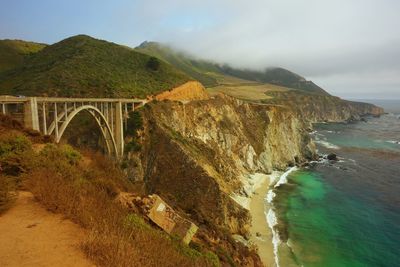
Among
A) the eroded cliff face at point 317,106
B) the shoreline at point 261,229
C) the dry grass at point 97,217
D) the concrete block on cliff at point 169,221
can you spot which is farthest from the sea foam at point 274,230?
the eroded cliff face at point 317,106

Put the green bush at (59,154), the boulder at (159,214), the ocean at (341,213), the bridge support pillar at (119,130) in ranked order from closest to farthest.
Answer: the green bush at (59,154) → the boulder at (159,214) → the ocean at (341,213) → the bridge support pillar at (119,130)

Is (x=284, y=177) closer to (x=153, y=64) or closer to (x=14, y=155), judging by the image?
(x=153, y=64)

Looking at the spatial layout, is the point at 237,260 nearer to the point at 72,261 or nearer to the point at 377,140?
the point at 72,261

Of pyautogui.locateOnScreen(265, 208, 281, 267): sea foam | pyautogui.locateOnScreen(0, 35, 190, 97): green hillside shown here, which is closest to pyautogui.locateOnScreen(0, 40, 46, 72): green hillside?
pyautogui.locateOnScreen(0, 35, 190, 97): green hillside

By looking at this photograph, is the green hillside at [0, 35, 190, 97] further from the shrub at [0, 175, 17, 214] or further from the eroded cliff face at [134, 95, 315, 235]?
the shrub at [0, 175, 17, 214]

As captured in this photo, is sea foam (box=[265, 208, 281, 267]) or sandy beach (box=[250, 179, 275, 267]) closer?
sandy beach (box=[250, 179, 275, 267])

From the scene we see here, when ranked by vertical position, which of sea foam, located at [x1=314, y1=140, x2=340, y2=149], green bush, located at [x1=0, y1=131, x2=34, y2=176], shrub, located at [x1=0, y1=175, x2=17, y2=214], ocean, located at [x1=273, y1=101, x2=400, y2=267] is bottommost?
ocean, located at [x1=273, y1=101, x2=400, y2=267]

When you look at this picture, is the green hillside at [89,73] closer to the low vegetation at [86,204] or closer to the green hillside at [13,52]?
the green hillside at [13,52]
